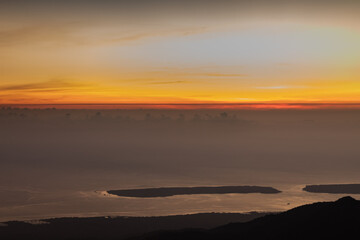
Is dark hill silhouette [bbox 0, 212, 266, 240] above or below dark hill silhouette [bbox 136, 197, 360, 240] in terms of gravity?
below

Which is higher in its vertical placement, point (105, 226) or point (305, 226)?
point (305, 226)

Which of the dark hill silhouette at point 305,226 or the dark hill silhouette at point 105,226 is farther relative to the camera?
the dark hill silhouette at point 105,226

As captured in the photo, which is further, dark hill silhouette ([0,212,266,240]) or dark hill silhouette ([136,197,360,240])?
dark hill silhouette ([0,212,266,240])

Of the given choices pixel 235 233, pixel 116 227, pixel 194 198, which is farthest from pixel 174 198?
pixel 235 233

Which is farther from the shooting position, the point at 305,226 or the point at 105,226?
the point at 105,226

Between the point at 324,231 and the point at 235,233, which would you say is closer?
the point at 324,231

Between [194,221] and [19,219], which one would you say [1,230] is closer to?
[19,219]

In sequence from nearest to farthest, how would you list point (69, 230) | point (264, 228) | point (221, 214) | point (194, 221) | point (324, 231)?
point (324, 231)
point (264, 228)
point (69, 230)
point (194, 221)
point (221, 214)

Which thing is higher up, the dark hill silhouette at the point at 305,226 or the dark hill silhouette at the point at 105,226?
the dark hill silhouette at the point at 305,226
